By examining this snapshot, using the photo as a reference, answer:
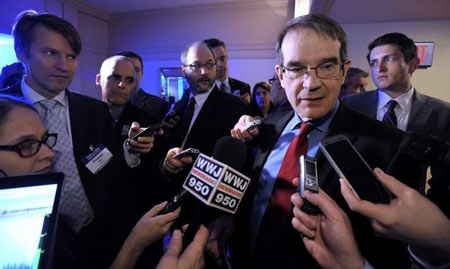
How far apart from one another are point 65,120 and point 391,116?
6.81 ft

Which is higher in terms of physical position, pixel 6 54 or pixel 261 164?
pixel 6 54

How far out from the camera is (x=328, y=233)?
633 mm

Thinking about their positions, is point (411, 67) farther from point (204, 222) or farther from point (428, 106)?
point (204, 222)

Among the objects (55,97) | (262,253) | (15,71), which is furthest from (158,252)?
(15,71)

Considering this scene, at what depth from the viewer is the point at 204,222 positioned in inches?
31.9

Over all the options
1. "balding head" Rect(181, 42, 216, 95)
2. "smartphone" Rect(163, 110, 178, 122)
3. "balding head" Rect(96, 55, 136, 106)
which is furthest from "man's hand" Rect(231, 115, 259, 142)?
"balding head" Rect(96, 55, 136, 106)

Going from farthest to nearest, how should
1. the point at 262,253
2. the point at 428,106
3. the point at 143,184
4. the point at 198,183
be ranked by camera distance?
1. the point at 428,106
2. the point at 143,184
3. the point at 262,253
4. the point at 198,183

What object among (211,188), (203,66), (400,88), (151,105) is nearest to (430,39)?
(400,88)

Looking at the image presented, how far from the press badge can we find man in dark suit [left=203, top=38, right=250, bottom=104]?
1691mm

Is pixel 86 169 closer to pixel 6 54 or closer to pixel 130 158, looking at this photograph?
pixel 130 158

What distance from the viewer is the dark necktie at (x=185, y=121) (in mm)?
1864

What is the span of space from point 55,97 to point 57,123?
0.50 feet

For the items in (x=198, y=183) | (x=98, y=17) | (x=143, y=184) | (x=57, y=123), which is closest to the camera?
(x=198, y=183)

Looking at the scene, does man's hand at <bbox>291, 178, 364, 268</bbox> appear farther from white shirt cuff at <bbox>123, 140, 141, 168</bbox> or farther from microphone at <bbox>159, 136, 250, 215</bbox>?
white shirt cuff at <bbox>123, 140, 141, 168</bbox>
